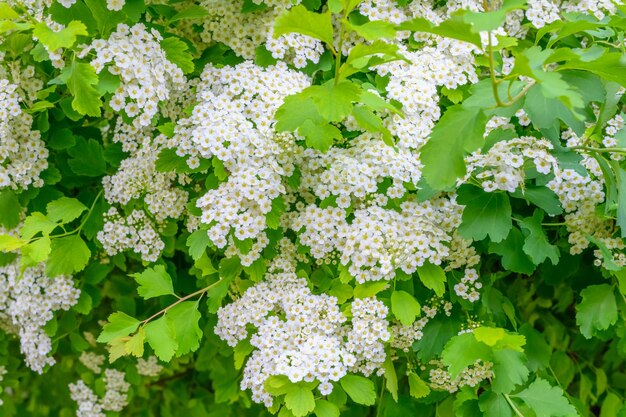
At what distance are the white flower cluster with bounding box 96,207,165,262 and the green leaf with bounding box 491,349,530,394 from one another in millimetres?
1083

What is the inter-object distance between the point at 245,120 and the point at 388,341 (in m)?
0.72

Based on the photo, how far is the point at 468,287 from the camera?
83.0 inches

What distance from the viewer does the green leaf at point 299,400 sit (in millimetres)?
1881

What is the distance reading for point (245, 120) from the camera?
206 centimetres

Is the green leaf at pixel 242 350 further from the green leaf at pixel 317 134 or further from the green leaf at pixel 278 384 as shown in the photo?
the green leaf at pixel 317 134

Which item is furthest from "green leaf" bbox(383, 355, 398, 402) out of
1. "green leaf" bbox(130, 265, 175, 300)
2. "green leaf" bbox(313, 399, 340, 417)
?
"green leaf" bbox(130, 265, 175, 300)

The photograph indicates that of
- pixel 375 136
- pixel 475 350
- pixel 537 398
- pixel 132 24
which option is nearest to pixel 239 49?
pixel 132 24

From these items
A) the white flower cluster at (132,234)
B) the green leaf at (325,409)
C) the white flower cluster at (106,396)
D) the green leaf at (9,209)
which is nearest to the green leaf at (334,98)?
the green leaf at (325,409)

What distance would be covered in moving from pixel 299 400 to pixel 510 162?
2.67ft

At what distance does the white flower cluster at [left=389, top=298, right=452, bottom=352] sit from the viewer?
2094 millimetres

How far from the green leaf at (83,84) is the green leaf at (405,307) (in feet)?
3.07

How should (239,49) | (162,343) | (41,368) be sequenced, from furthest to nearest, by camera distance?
(41,368) < (239,49) < (162,343)

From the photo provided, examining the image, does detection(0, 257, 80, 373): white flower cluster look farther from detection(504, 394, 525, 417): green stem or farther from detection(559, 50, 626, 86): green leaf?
detection(559, 50, 626, 86): green leaf

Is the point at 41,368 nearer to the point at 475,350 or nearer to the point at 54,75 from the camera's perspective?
the point at 54,75
